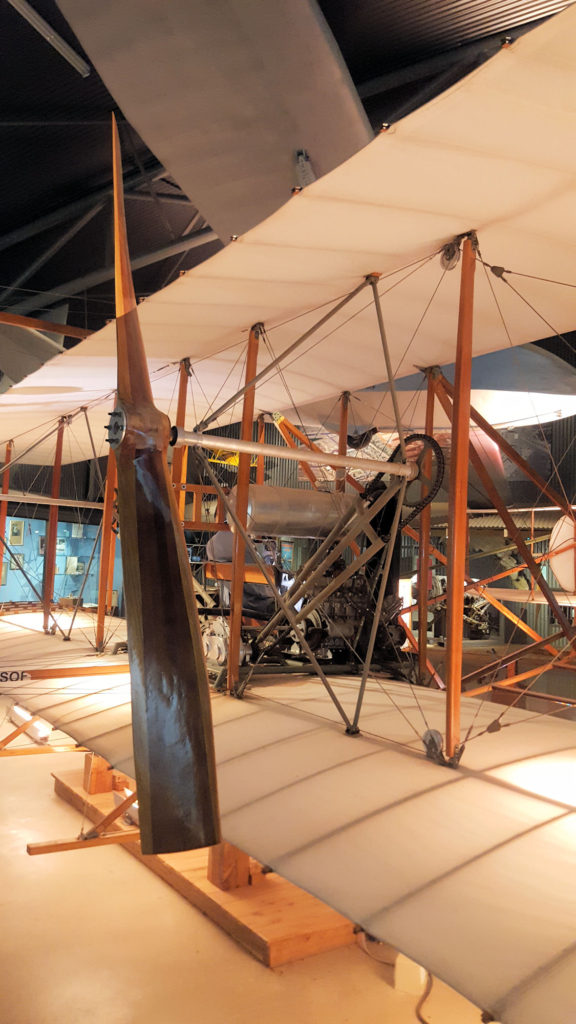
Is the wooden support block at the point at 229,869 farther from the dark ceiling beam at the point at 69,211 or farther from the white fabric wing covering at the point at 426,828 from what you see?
the dark ceiling beam at the point at 69,211

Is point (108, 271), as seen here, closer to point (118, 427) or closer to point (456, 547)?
point (456, 547)

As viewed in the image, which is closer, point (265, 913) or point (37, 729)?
point (265, 913)

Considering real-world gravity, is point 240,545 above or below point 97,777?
above

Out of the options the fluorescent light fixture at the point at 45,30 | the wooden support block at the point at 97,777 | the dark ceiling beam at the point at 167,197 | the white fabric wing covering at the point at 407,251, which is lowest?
the wooden support block at the point at 97,777

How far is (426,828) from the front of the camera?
3.82m

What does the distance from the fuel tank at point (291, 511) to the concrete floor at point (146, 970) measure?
4.06 m

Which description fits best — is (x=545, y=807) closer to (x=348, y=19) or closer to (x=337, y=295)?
(x=337, y=295)

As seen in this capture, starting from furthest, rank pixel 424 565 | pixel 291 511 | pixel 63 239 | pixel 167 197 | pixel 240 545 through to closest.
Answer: pixel 63 239
pixel 167 197
pixel 291 511
pixel 424 565
pixel 240 545

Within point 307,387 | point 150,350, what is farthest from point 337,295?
point 307,387

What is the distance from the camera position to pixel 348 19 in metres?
11.4

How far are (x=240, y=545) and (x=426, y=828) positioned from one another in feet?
12.2

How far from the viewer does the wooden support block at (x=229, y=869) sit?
6.87m

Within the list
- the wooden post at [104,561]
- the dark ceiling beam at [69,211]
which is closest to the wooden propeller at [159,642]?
the wooden post at [104,561]

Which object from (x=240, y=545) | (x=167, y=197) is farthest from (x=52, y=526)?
(x=167, y=197)
